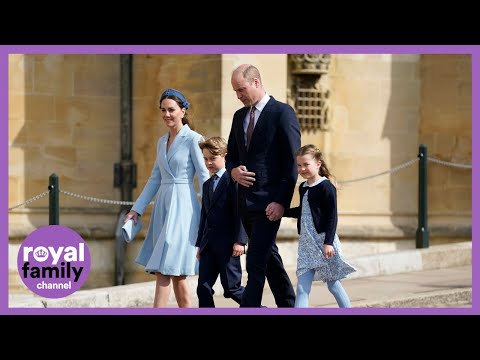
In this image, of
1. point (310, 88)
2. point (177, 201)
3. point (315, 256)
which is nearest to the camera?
point (315, 256)

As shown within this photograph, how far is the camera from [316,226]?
25.6 feet

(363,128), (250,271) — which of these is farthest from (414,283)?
(250,271)

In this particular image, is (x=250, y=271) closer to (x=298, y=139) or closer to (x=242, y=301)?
(x=242, y=301)

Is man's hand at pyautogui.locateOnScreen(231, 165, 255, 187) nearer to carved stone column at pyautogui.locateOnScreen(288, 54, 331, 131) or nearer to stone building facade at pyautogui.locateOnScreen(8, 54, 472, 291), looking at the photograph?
stone building facade at pyautogui.locateOnScreen(8, 54, 472, 291)

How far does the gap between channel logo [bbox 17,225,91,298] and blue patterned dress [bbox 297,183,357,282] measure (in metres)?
1.35

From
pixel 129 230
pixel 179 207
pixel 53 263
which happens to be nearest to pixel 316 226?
pixel 179 207

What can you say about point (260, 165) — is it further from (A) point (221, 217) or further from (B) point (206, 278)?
(B) point (206, 278)

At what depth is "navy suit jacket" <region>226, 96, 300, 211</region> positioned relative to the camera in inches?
299

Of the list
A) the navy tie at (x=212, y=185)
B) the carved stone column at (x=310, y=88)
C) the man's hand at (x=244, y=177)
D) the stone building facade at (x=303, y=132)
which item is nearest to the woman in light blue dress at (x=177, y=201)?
the navy tie at (x=212, y=185)

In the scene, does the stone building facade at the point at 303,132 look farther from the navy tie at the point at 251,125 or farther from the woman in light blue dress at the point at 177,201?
the navy tie at the point at 251,125

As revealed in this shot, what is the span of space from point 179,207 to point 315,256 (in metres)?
0.97

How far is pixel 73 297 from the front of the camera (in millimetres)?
9633

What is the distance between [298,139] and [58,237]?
5.41 ft

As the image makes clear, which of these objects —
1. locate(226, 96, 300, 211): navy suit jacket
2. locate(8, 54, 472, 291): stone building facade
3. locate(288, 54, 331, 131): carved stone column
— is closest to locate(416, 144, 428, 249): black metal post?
locate(8, 54, 472, 291): stone building facade
